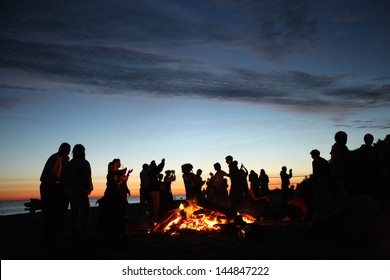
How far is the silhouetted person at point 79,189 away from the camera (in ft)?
25.6

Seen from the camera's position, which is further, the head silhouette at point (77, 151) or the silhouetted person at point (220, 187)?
the silhouetted person at point (220, 187)

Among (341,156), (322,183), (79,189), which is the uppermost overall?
(341,156)

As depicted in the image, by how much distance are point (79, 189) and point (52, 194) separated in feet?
2.79

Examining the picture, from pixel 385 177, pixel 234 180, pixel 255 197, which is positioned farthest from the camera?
pixel 255 197

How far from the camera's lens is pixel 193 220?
10414mm

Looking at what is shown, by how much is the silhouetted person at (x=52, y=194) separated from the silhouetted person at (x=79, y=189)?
0.32 m

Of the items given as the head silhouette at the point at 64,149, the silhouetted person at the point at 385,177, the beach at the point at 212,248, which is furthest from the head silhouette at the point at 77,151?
the silhouetted person at the point at 385,177

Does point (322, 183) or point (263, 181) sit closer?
point (322, 183)

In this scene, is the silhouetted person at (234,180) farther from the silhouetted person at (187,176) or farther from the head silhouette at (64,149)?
the head silhouette at (64,149)

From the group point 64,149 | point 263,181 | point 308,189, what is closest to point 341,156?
point 308,189

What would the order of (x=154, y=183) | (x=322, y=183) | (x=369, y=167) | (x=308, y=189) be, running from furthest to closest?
1. (x=154, y=183)
2. (x=308, y=189)
3. (x=322, y=183)
4. (x=369, y=167)

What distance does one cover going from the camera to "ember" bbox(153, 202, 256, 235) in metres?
9.96

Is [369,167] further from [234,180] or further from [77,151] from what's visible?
[77,151]
